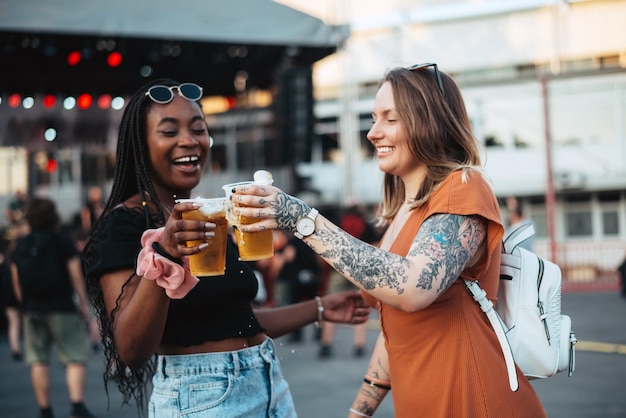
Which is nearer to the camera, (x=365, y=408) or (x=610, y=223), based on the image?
(x=365, y=408)

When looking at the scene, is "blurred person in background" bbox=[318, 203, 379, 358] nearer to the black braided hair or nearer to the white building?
the black braided hair

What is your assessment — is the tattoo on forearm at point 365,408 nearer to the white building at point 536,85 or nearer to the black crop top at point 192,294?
the black crop top at point 192,294

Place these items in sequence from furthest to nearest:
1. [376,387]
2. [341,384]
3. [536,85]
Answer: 1. [536,85]
2. [341,384]
3. [376,387]

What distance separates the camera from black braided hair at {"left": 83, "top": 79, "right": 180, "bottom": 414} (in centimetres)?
227

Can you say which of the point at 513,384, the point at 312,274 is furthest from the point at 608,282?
the point at 513,384

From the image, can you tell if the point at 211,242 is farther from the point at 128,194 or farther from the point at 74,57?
the point at 74,57

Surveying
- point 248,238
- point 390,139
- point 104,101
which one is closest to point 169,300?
point 248,238

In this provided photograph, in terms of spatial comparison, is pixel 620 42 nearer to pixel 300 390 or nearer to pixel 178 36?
pixel 178 36

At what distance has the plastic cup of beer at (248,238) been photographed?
187cm

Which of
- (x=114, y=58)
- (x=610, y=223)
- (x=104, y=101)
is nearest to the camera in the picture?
(x=114, y=58)

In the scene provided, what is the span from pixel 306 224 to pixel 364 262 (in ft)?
0.65

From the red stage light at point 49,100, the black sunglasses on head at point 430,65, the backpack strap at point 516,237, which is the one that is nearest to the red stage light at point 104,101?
the red stage light at point 49,100

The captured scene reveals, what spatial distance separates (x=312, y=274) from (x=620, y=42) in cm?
1949

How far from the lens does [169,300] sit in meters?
1.95
